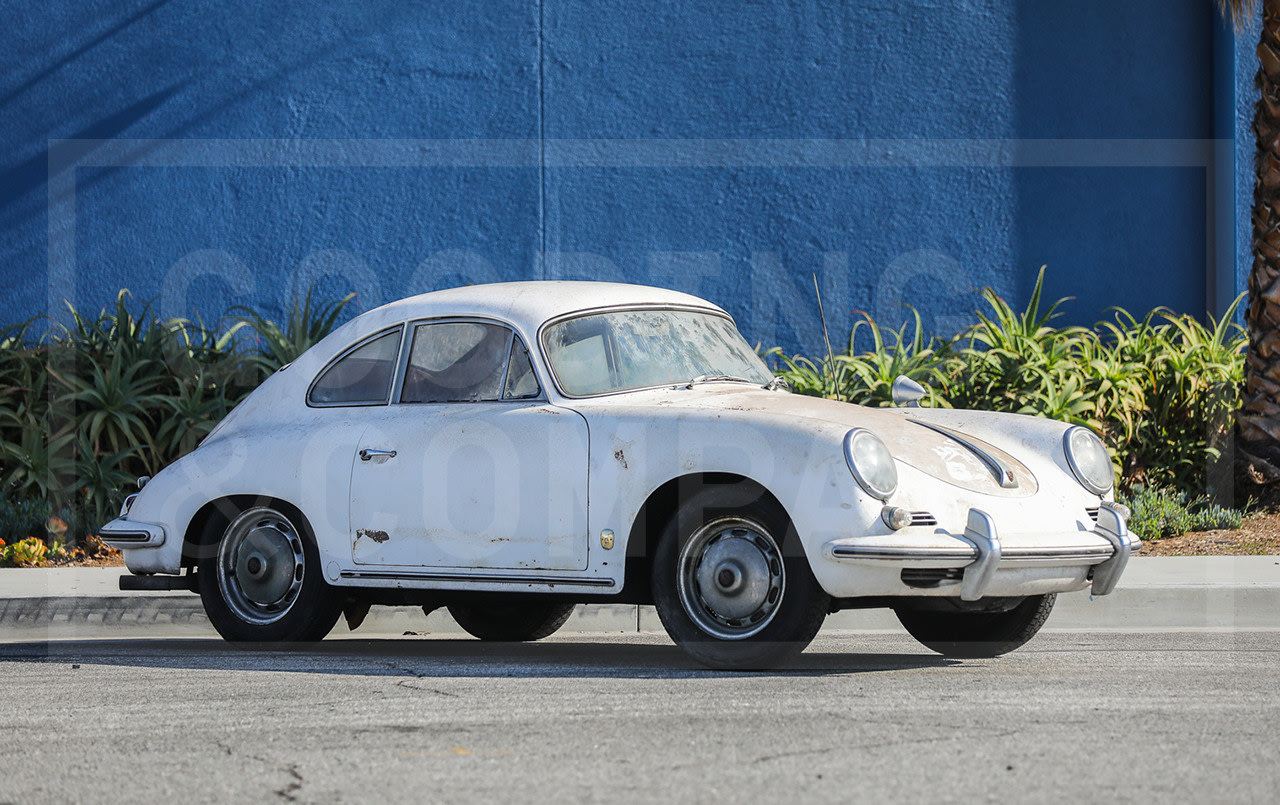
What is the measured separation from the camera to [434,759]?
162 inches

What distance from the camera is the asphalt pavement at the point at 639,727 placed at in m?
3.77

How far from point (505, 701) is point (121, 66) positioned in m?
10.2

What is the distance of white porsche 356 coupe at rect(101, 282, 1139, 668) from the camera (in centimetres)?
550

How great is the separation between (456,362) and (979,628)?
247 centimetres

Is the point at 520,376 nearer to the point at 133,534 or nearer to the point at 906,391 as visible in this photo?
the point at 906,391

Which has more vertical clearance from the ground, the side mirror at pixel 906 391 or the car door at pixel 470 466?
the side mirror at pixel 906 391

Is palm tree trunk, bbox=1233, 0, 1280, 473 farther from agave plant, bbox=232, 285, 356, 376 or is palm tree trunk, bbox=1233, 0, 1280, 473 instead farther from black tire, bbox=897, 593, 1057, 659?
agave plant, bbox=232, 285, 356, 376

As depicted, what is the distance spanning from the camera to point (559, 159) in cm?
1362

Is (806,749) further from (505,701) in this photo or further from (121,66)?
(121,66)

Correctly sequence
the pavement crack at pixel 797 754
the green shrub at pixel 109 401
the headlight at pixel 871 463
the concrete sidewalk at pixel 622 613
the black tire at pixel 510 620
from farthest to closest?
the green shrub at pixel 109 401 < the concrete sidewalk at pixel 622 613 < the black tire at pixel 510 620 < the headlight at pixel 871 463 < the pavement crack at pixel 797 754

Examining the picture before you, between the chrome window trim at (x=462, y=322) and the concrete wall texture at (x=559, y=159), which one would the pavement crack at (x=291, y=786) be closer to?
the chrome window trim at (x=462, y=322)

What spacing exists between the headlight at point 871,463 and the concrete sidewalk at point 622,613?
2461 mm

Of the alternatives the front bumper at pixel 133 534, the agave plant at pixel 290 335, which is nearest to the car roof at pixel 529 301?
the front bumper at pixel 133 534

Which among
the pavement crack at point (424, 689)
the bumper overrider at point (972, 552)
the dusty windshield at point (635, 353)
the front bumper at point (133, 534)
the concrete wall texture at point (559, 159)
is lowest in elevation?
the pavement crack at point (424, 689)
